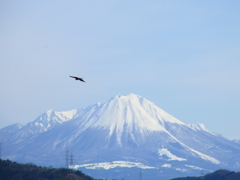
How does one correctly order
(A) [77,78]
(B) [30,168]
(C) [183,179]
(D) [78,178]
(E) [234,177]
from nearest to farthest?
(A) [77,78] < (D) [78,178] < (B) [30,168] < (E) [234,177] < (C) [183,179]

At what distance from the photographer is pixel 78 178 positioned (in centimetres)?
10862

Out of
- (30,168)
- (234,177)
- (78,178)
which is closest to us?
(78,178)

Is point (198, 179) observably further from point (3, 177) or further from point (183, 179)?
point (3, 177)

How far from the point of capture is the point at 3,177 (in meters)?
112

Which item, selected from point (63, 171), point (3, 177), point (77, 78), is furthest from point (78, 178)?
point (77, 78)

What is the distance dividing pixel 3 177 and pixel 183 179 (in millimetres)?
56632

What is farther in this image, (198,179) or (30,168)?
(198,179)

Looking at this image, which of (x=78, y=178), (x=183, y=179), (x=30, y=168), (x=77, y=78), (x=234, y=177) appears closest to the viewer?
(x=77, y=78)

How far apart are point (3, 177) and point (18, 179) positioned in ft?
9.30

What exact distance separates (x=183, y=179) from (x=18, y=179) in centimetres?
5479

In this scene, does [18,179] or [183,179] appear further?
[183,179]

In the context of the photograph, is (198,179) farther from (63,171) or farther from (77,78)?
(77,78)

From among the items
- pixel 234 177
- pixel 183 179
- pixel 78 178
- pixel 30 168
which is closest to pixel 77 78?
pixel 78 178

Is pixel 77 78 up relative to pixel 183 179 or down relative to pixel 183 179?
down
